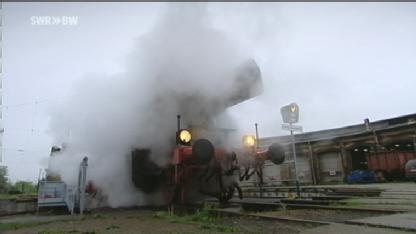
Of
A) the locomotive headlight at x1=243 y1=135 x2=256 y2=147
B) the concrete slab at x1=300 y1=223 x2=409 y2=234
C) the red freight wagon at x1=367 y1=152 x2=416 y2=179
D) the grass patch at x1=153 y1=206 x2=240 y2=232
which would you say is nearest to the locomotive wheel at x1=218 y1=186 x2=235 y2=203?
the grass patch at x1=153 y1=206 x2=240 y2=232

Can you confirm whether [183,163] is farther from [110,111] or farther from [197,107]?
[110,111]

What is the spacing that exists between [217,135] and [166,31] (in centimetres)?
280

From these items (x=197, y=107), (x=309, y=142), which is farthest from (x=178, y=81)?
(x=309, y=142)

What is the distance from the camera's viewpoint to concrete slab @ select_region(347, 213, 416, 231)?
3.90 meters

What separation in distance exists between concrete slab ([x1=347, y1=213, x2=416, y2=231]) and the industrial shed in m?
17.5

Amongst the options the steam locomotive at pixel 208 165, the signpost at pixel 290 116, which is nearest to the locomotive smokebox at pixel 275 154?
the steam locomotive at pixel 208 165

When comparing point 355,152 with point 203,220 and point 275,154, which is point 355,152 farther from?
point 203,220

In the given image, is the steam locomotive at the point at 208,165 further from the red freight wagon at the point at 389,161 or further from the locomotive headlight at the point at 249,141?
the red freight wagon at the point at 389,161

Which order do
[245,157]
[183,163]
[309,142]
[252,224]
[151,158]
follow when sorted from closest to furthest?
1. [252,224]
2. [183,163]
3. [245,157]
4. [151,158]
5. [309,142]

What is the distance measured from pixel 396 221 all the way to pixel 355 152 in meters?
25.4

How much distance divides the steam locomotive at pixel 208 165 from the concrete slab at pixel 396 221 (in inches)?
106

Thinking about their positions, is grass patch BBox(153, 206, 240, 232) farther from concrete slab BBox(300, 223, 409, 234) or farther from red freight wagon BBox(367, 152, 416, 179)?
red freight wagon BBox(367, 152, 416, 179)

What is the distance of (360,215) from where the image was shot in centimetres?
519

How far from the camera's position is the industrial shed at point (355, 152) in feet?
74.4
